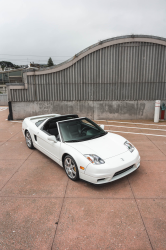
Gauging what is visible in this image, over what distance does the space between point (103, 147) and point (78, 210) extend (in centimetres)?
141

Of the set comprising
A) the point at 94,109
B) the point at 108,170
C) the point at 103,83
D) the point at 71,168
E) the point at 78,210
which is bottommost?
the point at 78,210

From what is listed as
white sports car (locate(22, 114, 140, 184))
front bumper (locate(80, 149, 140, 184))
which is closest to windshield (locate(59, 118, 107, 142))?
white sports car (locate(22, 114, 140, 184))

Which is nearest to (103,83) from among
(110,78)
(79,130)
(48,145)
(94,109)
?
(110,78)

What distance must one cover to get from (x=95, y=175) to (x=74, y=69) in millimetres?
8583

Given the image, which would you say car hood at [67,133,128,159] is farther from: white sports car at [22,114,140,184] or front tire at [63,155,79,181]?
front tire at [63,155,79,181]

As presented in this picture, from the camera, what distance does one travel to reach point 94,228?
2.36 meters

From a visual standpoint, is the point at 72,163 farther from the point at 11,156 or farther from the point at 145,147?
the point at 145,147

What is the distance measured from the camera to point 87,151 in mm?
3365

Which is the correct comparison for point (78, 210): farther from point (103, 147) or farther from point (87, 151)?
point (103, 147)

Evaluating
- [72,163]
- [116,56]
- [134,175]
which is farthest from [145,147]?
[116,56]

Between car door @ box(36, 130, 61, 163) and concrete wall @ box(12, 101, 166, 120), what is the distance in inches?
240

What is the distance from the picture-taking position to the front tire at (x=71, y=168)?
338cm

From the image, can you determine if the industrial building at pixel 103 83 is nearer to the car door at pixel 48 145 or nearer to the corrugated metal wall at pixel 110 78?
the corrugated metal wall at pixel 110 78

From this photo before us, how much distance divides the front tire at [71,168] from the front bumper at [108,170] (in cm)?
19
